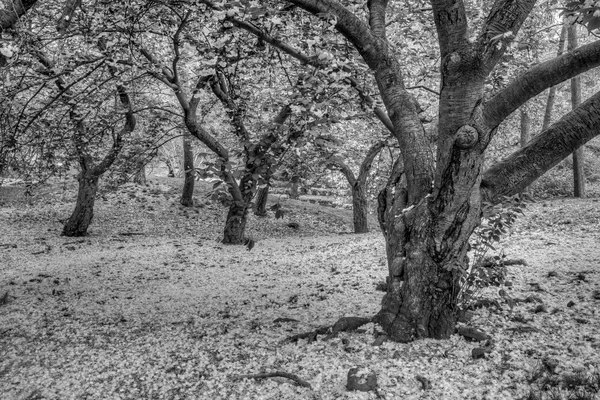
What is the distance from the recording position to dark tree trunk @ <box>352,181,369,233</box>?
47.4 ft

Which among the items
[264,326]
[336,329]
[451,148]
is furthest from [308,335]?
[451,148]

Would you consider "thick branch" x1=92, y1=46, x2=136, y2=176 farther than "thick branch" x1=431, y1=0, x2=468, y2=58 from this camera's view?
Yes

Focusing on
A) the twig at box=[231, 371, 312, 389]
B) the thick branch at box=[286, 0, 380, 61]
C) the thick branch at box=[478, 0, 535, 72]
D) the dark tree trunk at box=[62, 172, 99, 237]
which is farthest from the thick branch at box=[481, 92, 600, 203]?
the dark tree trunk at box=[62, 172, 99, 237]

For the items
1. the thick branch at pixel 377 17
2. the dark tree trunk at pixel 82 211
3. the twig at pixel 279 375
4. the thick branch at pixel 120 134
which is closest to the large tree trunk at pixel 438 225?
the thick branch at pixel 377 17

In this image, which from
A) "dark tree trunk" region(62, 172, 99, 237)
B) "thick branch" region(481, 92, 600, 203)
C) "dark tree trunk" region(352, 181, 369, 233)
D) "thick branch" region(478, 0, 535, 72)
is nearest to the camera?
"thick branch" region(478, 0, 535, 72)

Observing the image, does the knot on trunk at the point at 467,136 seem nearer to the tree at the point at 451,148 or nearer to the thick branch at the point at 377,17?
the tree at the point at 451,148

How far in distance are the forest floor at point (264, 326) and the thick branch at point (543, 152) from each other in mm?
1421

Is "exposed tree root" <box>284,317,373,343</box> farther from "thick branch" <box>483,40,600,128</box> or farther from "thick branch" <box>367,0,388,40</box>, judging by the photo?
"thick branch" <box>367,0,388,40</box>

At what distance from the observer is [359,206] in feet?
47.9

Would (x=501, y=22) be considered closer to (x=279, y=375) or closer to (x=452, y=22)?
(x=452, y=22)

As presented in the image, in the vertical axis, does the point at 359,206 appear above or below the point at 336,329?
above

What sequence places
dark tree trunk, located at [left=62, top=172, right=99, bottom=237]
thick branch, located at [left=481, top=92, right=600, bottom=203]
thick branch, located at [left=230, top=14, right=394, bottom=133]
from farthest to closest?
dark tree trunk, located at [left=62, top=172, right=99, bottom=237] → thick branch, located at [left=230, top=14, right=394, bottom=133] → thick branch, located at [left=481, top=92, right=600, bottom=203]

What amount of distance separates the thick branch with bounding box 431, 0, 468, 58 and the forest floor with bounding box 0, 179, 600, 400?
7.19 feet

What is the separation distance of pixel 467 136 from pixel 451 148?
185 mm
